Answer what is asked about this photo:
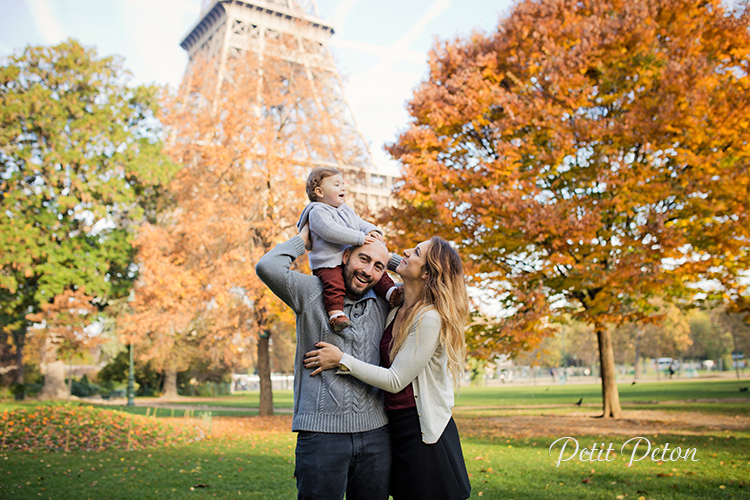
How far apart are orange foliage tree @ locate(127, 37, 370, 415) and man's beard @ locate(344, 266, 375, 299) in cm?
1138

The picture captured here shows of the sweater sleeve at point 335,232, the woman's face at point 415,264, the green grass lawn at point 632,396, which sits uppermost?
the sweater sleeve at point 335,232

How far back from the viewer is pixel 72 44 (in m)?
22.3

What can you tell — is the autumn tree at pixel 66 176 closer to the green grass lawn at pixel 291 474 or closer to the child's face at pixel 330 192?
the green grass lawn at pixel 291 474

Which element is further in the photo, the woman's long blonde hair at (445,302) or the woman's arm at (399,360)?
the woman's long blonde hair at (445,302)

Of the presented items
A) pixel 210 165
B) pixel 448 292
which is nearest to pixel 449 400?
pixel 448 292

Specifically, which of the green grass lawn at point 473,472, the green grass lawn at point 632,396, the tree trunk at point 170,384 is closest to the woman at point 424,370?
the green grass lawn at point 473,472

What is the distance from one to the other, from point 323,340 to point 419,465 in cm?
72

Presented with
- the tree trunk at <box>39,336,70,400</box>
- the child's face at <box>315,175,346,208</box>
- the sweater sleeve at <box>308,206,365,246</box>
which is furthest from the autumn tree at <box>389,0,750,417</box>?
the tree trunk at <box>39,336,70,400</box>

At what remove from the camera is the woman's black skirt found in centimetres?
244

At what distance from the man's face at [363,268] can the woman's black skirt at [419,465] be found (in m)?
0.61

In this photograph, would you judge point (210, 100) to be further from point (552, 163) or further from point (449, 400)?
point (449, 400)

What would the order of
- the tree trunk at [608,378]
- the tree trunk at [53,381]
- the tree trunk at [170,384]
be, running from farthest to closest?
the tree trunk at [170,384] < the tree trunk at [53,381] < the tree trunk at [608,378]

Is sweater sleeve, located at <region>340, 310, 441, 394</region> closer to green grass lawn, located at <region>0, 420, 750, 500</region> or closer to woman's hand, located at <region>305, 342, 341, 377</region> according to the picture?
woman's hand, located at <region>305, 342, 341, 377</region>

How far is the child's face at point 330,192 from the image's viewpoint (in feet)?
9.47
